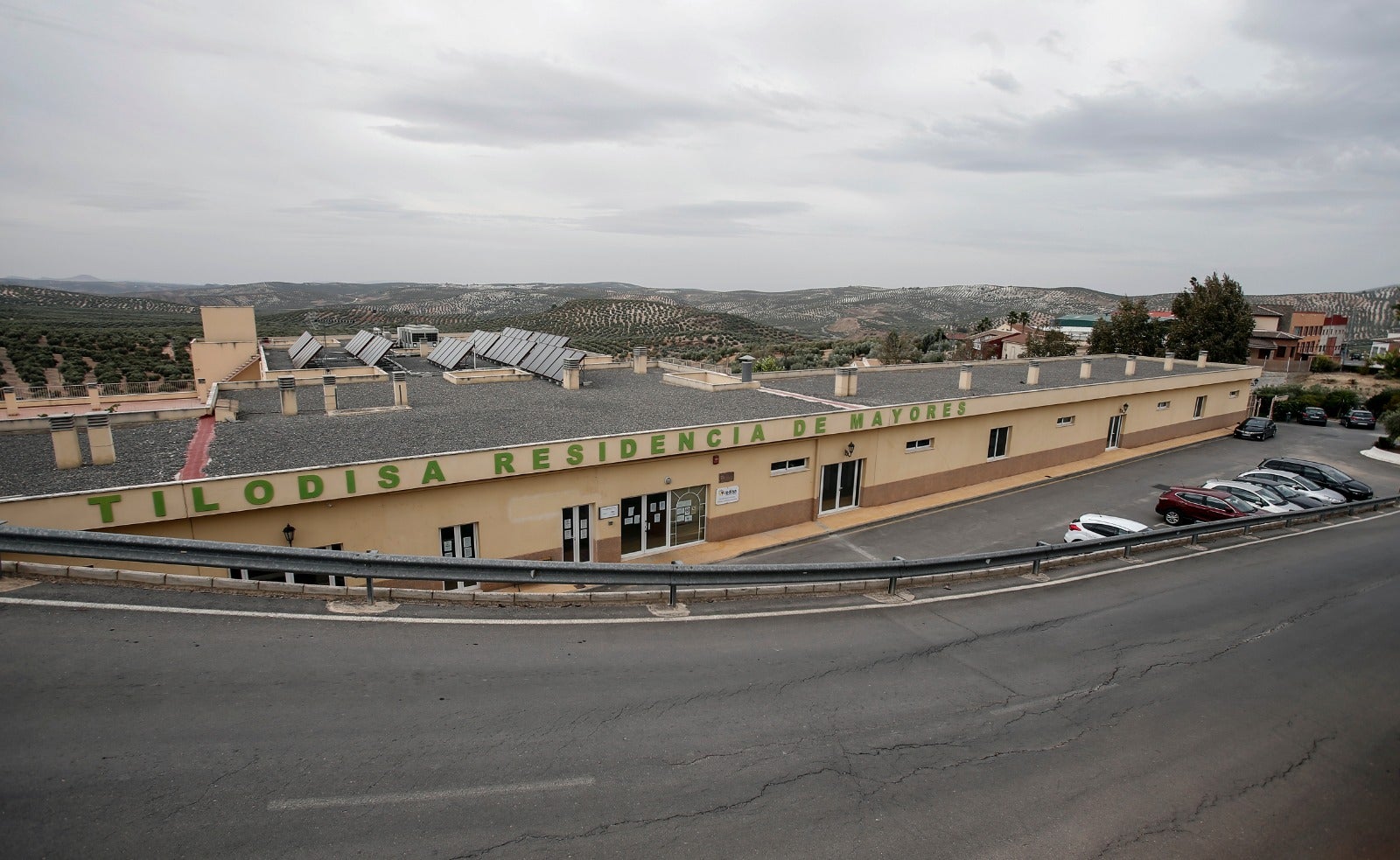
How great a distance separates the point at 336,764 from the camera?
18.0 feet

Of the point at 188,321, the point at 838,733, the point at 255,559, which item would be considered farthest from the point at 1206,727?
the point at 188,321

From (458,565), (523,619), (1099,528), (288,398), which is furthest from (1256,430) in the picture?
(288,398)

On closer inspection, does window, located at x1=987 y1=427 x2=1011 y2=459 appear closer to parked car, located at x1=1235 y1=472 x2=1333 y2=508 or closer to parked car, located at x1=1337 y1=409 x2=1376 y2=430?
parked car, located at x1=1235 y1=472 x2=1333 y2=508

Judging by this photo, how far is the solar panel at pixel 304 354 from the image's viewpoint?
33719mm

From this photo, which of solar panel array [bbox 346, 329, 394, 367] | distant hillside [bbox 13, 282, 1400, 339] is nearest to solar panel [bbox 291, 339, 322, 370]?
solar panel array [bbox 346, 329, 394, 367]

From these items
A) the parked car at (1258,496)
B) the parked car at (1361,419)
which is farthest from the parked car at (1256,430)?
the parked car at (1258,496)

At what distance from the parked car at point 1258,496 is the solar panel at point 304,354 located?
123ft

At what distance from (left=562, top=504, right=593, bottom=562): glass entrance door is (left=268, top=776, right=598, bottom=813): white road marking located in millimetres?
11428

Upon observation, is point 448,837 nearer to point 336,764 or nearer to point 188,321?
point 336,764

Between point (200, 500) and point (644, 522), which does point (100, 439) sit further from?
point (644, 522)

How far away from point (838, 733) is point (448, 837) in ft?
11.9

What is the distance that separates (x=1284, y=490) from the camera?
23.7 m

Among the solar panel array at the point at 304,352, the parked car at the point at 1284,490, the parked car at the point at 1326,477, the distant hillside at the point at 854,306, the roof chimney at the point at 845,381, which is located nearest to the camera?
the parked car at the point at 1284,490

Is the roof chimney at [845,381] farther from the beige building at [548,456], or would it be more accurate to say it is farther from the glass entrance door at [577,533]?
the glass entrance door at [577,533]
